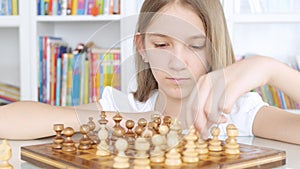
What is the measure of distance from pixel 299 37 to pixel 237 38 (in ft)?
0.96

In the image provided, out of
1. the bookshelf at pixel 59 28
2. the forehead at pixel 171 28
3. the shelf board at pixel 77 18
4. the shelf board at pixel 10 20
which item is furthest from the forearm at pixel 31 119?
the shelf board at pixel 10 20

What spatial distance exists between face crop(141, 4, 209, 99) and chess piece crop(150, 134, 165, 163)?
133mm

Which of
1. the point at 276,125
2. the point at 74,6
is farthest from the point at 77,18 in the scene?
the point at 276,125

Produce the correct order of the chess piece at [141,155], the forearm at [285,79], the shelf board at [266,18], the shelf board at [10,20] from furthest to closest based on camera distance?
the shelf board at [10,20] → the shelf board at [266,18] → the forearm at [285,79] → the chess piece at [141,155]

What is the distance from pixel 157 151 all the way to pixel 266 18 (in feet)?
5.34

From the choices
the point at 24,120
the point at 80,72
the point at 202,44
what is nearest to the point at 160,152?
the point at 202,44

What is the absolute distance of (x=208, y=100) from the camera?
0.75 meters

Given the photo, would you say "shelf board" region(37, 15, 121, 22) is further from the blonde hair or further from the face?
the face

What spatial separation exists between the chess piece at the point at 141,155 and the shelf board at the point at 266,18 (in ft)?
5.31

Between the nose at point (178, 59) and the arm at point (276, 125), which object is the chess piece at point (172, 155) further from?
the arm at point (276, 125)

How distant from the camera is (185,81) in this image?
759 mm

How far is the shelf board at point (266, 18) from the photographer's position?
7.03 feet

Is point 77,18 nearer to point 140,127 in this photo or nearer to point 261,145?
point 261,145

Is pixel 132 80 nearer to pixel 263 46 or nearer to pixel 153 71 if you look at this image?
pixel 153 71
